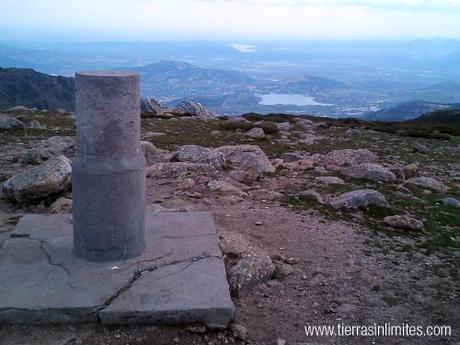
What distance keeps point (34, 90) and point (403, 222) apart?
99.1m

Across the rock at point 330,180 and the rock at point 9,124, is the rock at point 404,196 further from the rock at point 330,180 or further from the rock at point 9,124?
the rock at point 9,124

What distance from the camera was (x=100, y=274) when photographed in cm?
570

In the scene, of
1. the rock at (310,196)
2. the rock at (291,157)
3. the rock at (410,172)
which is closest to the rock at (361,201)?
the rock at (310,196)

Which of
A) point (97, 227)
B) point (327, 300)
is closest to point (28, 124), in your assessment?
point (97, 227)

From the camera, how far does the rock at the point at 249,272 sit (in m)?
6.11

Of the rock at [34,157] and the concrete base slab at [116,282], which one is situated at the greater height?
the concrete base slab at [116,282]

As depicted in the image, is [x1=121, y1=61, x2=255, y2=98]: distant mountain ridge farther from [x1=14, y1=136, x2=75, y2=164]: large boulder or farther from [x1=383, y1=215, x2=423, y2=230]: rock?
[x1=383, y1=215, x2=423, y2=230]: rock

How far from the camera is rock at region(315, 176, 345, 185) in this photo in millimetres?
11309

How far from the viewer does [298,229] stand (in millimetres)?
8359

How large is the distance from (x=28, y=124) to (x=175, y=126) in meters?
6.60

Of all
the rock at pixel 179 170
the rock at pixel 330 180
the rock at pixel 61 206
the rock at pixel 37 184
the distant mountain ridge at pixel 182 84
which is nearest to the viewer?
the rock at pixel 61 206

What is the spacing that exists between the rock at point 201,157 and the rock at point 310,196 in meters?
2.67

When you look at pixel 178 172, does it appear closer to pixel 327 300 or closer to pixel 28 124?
pixel 327 300

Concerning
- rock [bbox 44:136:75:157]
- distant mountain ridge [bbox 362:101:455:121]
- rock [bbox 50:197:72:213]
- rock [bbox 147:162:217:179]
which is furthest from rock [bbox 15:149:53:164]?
distant mountain ridge [bbox 362:101:455:121]
